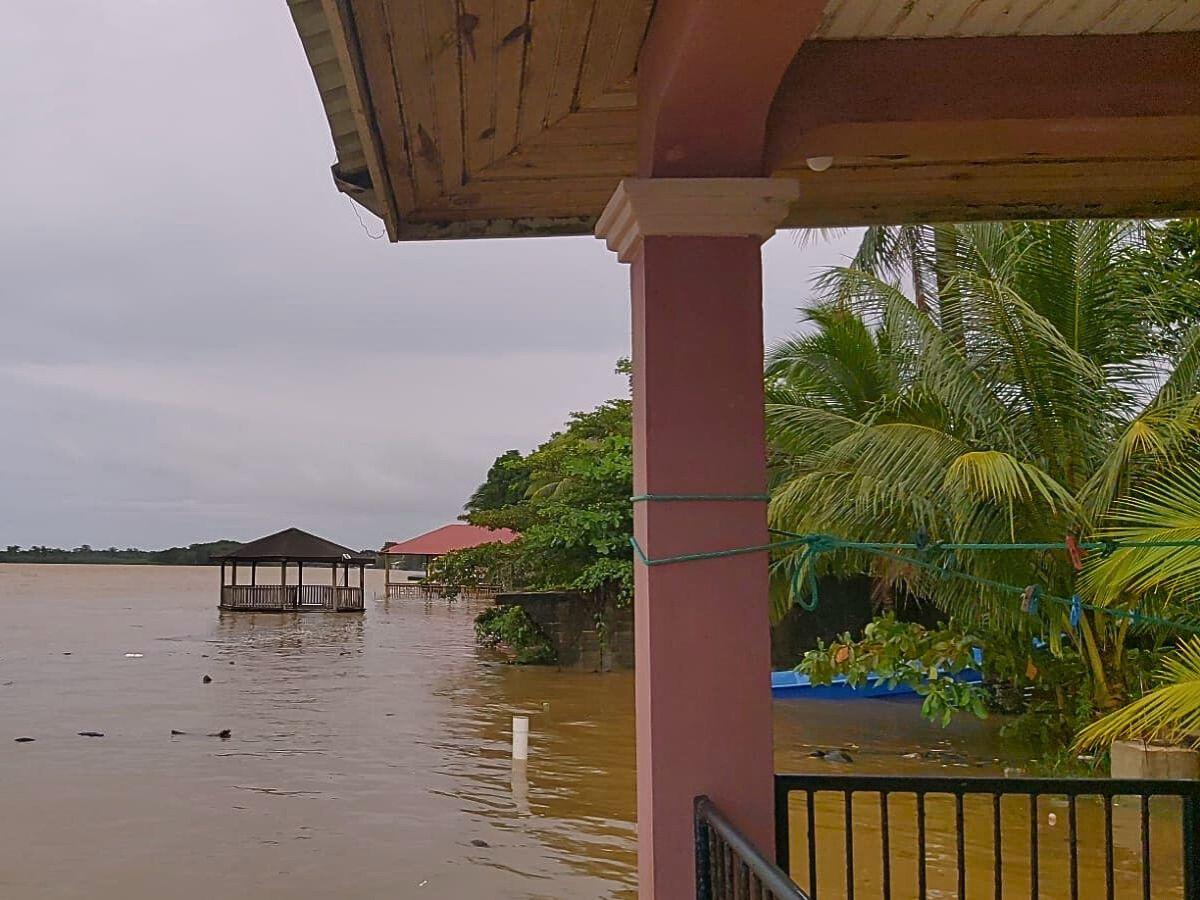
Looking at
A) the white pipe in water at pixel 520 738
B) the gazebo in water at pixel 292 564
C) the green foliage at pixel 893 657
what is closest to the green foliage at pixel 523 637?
the white pipe in water at pixel 520 738

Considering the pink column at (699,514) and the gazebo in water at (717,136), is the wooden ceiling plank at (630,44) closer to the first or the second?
the gazebo in water at (717,136)

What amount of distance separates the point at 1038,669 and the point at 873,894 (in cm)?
361

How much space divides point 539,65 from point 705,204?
1.91 feet

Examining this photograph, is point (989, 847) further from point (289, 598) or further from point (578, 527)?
point (289, 598)

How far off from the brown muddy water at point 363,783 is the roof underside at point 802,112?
16.4 feet

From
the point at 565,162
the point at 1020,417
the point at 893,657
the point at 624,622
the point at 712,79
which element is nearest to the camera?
the point at 712,79

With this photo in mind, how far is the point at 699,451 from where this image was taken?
248 centimetres

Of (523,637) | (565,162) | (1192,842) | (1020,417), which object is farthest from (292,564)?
(1192,842)

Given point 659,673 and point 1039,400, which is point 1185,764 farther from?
point 659,673

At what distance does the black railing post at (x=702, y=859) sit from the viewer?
2326mm

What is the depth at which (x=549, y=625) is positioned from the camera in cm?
1922

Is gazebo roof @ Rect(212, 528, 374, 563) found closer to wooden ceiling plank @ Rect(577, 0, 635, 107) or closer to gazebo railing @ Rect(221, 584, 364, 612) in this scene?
gazebo railing @ Rect(221, 584, 364, 612)

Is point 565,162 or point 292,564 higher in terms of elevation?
point 565,162

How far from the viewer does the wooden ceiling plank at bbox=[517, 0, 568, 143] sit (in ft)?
8.02
